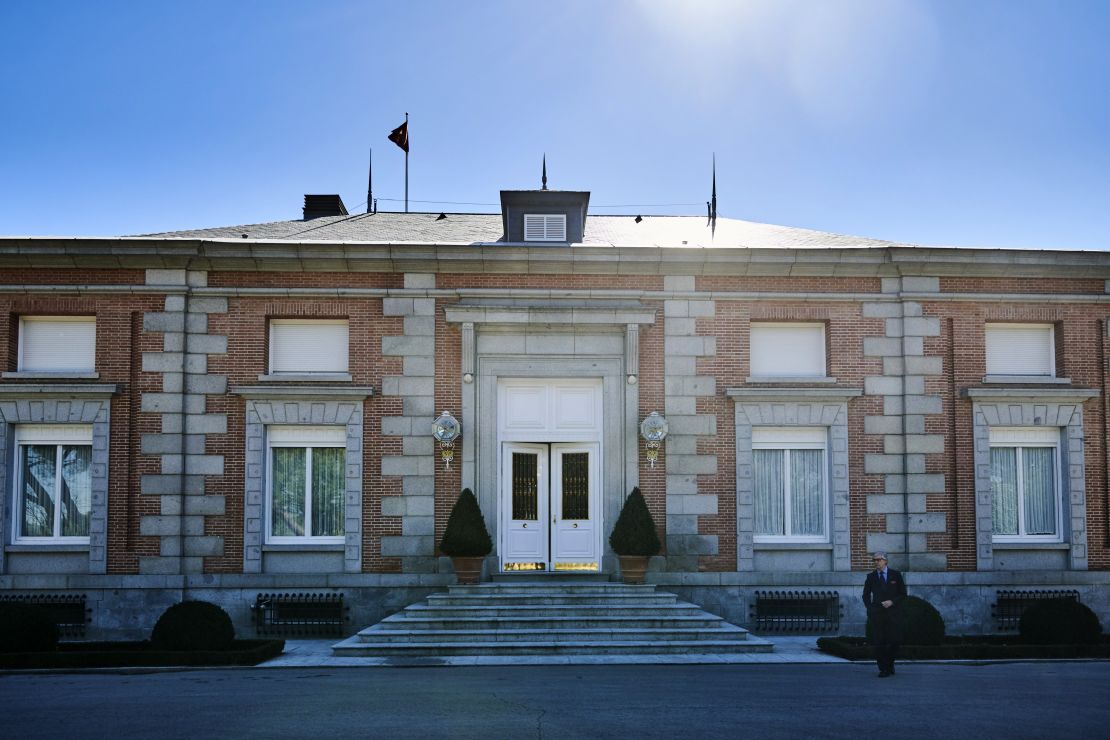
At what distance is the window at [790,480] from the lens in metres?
20.6

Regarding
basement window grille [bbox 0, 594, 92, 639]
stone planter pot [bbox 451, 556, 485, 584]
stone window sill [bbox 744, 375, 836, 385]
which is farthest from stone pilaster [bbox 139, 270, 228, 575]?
stone window sill [bbox 744, 375, 836, 385]

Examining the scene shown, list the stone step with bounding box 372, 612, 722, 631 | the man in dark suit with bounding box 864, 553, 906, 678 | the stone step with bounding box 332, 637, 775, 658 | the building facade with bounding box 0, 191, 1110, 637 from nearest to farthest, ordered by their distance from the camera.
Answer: the man in dark suit with bounding box 864, 553, 906, 678, the stone step with bounding box 332, 637, 775, 658, the stone step with bounding box 372, 612, 722, 631, the building facade with bounding box 0, 191, 1110, 637

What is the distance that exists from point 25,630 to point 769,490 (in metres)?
13.8

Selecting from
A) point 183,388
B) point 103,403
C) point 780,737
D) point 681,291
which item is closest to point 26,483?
point 103,403

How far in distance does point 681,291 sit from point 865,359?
4.03 metres

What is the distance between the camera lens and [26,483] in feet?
65.7

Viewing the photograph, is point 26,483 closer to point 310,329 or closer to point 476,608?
point 310,329

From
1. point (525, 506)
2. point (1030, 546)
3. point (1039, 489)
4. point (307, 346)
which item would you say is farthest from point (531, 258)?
point (1030, 546)

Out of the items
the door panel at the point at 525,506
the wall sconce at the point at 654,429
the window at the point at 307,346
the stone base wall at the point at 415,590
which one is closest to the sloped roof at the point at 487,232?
the window at the point at 307,346

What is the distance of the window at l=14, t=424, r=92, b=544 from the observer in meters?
20.0

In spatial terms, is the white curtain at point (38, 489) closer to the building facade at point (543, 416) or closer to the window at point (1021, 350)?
the building facade at point (543, 416)

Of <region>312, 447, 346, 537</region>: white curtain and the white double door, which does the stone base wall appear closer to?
<region>312, 447, 346, 537</region>: white curtain

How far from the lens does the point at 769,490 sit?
20703 mm

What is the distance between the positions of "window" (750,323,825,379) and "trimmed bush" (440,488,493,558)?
6.39 m
